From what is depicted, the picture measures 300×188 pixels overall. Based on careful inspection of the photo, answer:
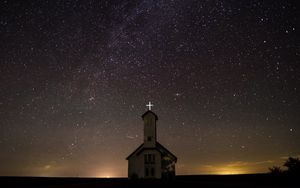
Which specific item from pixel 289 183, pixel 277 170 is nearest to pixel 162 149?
pixel 277 170

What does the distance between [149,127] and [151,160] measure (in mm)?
4628

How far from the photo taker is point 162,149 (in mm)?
45812

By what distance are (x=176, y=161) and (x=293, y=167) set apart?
1858 cm

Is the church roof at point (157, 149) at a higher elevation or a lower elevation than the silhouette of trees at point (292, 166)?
higher

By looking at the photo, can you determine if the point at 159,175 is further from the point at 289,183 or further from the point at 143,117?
the point at 289,183

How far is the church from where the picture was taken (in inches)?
1754

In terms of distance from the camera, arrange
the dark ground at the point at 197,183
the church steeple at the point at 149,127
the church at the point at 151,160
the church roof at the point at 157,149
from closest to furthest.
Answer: the dark ground at the point at 197,183 < the church at the point at 151,160 < the church roof at the point at 157,149 < the church steeple at the point at 149,127

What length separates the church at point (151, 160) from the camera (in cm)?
4456

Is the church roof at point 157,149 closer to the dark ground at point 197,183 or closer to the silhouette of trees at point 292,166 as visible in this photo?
the dark ground at point 197,183

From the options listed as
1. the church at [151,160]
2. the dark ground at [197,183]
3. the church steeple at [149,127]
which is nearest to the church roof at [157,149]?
the church at [151,160]

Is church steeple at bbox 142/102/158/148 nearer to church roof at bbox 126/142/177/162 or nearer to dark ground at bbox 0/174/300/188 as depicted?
church roof at bbox 126/142/177/162

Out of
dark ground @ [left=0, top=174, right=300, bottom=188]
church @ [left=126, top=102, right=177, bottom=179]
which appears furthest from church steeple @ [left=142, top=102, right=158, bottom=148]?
dark ground @ [left=0, top=174, right=300, bottom=188]

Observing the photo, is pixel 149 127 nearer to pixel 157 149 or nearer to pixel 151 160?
pixel 157 149

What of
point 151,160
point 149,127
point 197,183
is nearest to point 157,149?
point 151,160
